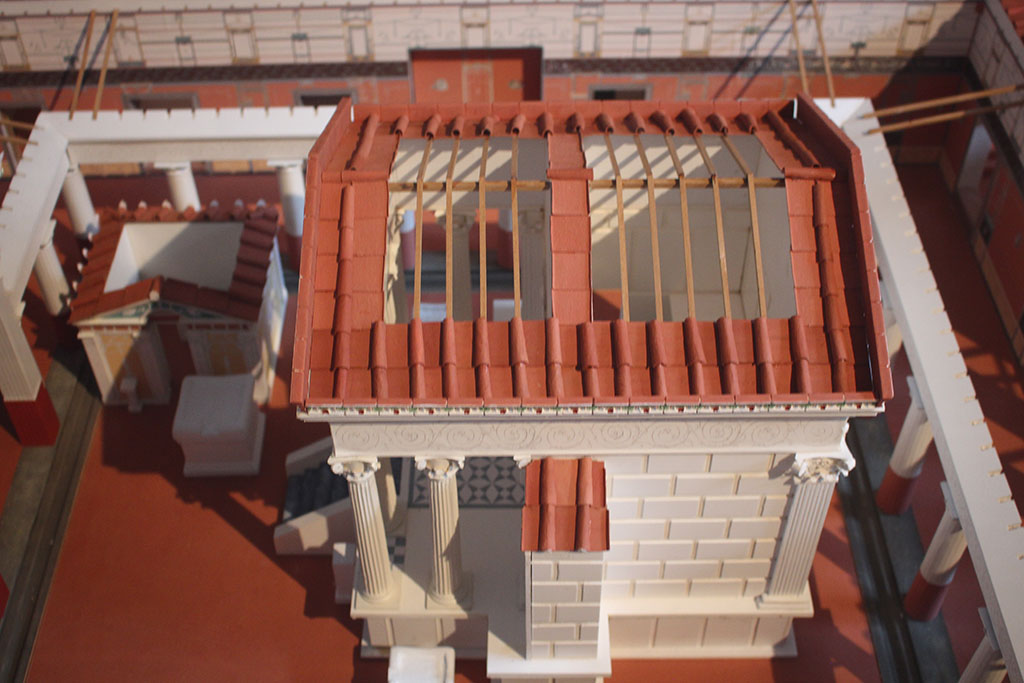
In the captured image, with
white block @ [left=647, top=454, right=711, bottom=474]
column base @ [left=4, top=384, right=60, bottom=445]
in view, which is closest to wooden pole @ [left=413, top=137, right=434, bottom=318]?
white block @ [left=647, top=454, right=711, bottom=474]

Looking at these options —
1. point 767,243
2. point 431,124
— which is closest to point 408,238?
point 431,124

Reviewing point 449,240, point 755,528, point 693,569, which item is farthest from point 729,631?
point 449,240

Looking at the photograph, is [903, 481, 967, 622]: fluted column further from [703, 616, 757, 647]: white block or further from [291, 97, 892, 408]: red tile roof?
[291, 97, 892, 408]: red tile roof

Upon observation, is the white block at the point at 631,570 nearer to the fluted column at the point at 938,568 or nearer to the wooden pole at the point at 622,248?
the wooden pole at the point at 622,248

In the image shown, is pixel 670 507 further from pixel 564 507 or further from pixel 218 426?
pixel 218 426

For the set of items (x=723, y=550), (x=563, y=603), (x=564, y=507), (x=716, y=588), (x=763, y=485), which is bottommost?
(x=563, y=603)

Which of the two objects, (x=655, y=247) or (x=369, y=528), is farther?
(x=369, y=528)
